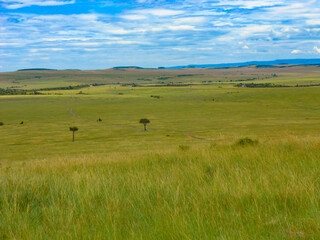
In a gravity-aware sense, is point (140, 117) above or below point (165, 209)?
below

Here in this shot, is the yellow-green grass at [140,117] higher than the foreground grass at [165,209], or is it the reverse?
the foreground grass at [165,209]

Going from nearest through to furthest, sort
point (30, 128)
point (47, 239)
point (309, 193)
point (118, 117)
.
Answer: point (47, 239) < point (309, 193) < point (30, 128) < point (118, 117)

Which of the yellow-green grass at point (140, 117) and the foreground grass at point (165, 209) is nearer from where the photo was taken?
the foreground grass at point (165, 209)

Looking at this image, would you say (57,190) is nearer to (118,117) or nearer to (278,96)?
(118,117)

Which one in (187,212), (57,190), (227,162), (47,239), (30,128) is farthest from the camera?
(30,128)

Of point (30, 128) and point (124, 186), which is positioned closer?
point (124, 186)

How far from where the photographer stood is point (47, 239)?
322 cm

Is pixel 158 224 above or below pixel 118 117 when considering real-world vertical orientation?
above

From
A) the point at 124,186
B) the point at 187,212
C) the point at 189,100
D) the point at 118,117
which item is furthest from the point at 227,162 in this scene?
the point at 189,100

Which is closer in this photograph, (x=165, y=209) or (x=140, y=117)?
(x=165, y=209)

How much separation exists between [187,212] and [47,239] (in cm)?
155

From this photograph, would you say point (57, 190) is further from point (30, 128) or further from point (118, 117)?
point (118, 117)

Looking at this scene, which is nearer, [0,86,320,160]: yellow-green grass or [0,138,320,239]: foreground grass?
[0,138,320,239]: foreground grass

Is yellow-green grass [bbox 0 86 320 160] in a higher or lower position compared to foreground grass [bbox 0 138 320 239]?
lower
